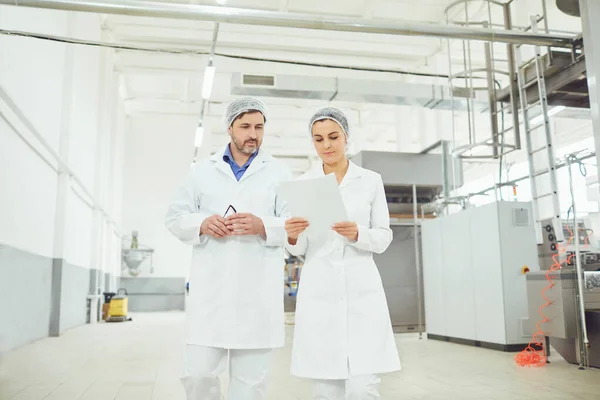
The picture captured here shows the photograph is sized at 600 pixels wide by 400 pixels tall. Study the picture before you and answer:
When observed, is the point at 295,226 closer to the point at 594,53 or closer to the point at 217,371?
the point at 217,371

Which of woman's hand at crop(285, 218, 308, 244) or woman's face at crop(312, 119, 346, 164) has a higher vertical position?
woman's face at crop(312, 119, 346, 164)

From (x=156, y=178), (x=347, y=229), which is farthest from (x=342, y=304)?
(x=156, y=178)

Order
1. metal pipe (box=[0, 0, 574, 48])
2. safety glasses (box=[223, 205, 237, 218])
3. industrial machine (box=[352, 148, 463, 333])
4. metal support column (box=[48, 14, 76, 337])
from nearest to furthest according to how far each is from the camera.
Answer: safety glasses (box=[223, 205, 237, 218]) < metal pipe (box=[0, 0, 574, 48]) < metal support column (box=[48, 14, 76, 337]) < industrial machine (box=[352, 148, 463, 333])

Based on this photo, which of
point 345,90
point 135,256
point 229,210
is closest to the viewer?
point 229,210

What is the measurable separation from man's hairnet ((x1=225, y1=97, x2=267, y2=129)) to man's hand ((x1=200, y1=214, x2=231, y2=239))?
38 centimetres

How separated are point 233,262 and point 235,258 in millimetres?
15

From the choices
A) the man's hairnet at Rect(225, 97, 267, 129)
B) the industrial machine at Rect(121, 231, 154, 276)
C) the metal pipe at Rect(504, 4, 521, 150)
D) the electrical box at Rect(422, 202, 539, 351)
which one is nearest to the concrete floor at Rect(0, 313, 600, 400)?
the electrical box at Rect(422, 202, 539, 351)

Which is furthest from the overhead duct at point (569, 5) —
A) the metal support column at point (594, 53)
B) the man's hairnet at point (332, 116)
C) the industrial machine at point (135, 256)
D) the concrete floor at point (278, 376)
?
the industrial machine at point (135, 256)

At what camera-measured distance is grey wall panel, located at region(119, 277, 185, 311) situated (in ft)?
42.8

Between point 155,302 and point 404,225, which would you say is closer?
point 404,225

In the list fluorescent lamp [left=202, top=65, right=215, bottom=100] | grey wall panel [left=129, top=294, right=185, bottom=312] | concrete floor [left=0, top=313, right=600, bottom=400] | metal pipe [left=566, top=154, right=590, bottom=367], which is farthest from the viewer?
grey wall panel [left=129, top=294, right=185, bottom=312]

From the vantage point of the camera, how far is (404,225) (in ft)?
22.5

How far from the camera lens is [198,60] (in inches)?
395

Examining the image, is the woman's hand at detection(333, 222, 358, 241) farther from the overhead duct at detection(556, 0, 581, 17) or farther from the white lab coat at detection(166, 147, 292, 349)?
the overhead duct at detection(556, 0, 581, 17)
